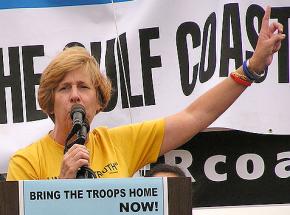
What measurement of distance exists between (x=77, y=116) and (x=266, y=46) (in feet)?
2.45

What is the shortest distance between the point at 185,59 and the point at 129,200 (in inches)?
76.7

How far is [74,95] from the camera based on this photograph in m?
2.71

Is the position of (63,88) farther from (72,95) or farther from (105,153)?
(105,153)

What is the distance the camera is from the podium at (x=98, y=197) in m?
2.00

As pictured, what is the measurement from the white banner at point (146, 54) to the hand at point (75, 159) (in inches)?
61.3

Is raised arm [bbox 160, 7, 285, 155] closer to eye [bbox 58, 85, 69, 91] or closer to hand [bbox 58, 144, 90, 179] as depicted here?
eye [bbox 58, 85, 69, 91]

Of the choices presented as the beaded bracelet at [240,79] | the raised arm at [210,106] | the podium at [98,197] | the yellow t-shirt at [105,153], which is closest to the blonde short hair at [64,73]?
the yellow t-shirt at [105,153]

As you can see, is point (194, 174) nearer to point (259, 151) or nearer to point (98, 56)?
point (259, 151)

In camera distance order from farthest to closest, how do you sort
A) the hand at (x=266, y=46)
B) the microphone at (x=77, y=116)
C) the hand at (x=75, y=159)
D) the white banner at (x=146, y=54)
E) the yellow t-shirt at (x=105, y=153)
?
the white banner at (x=146, y=54) → the hand at (x=266, y=46) → the yellow t-shirt at (x=105, y=153) → the microphone at (x=77, y=116) → the hand at (x=75, y=159)

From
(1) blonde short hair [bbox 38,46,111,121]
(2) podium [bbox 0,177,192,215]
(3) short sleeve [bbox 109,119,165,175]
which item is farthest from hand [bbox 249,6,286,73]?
(2) podium [bbox 0,177,192,215]

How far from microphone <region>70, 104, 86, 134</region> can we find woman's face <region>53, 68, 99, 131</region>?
0.09 meters

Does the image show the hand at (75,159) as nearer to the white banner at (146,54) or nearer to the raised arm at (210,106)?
the raised arm at (210,106)

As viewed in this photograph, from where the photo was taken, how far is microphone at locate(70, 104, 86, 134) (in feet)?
7.92

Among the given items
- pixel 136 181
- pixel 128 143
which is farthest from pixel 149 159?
pixel 136 181
